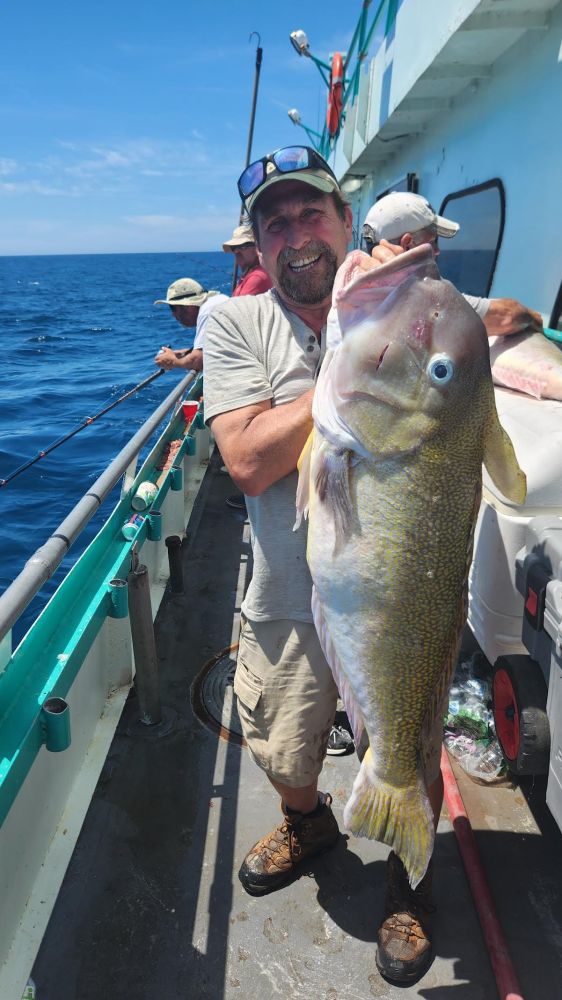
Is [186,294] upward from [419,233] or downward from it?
downward

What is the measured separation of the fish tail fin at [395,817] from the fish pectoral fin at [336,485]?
0.67 metres

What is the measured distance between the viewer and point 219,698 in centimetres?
322

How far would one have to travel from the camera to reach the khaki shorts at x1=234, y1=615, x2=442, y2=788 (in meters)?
2.04

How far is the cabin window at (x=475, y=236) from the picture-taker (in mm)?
4238

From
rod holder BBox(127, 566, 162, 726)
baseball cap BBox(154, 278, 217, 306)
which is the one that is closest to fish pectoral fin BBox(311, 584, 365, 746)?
rod holder BBox(127, 566, 162, 726)

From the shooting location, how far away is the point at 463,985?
199 centimetres

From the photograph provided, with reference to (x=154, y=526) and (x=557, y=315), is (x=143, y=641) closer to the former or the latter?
(x=154, y=526)

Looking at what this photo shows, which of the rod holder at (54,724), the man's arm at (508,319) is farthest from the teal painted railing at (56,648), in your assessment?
the man's arm at (508,319)

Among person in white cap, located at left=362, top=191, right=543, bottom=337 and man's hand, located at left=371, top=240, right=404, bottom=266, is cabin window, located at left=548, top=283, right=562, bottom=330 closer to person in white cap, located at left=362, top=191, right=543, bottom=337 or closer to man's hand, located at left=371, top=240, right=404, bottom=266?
person in white cap, located at left=362, top=191, right=543, bottom=337

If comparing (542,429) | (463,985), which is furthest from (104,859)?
(542,429)

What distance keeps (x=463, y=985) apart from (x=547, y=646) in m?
1.11

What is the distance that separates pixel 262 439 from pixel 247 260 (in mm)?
4750

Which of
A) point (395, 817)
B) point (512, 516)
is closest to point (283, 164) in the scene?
point (512, 516)

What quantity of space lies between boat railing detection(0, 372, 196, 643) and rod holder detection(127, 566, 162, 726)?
340 mm
